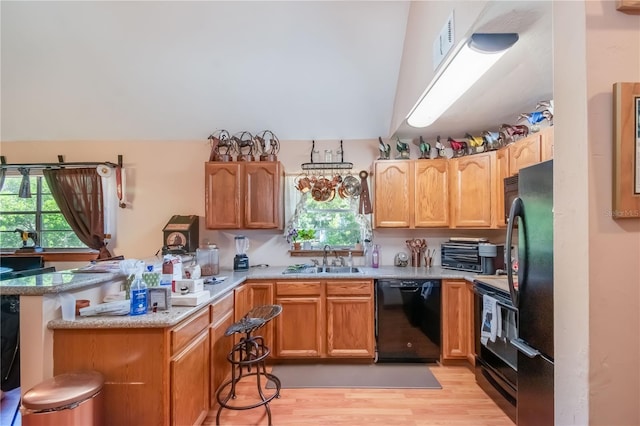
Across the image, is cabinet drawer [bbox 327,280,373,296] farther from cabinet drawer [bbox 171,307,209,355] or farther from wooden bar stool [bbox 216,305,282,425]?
cabinet drawer [bbox 171,307,209,355]

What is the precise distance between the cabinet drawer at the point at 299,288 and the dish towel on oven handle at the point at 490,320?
4.79 ft

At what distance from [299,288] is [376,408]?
3.93ft

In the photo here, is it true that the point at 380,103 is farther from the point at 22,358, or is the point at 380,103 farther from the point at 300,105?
the point at 22,358

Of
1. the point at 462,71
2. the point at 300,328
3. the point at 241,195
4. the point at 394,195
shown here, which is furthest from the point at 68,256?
the point at 462,71

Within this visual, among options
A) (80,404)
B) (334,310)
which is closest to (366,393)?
(334,310)

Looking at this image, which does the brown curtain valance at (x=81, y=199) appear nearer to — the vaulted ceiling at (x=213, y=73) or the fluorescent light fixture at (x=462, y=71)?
the vaulted ceiling at (x=213, y=73)

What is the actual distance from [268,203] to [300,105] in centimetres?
117

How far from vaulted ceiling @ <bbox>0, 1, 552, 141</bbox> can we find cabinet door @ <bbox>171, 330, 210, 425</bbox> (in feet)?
8.21

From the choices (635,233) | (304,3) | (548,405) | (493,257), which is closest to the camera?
(635,233)

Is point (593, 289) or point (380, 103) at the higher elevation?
point (380, 103)

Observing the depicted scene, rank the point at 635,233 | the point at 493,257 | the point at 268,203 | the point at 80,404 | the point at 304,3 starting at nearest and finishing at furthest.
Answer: the point at 635,233
the point at 80,404
the point at 304,3
the point at 493,257
the point at 268,203

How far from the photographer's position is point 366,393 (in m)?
2.44

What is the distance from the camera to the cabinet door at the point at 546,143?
230cm

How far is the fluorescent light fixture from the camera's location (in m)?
1.66
